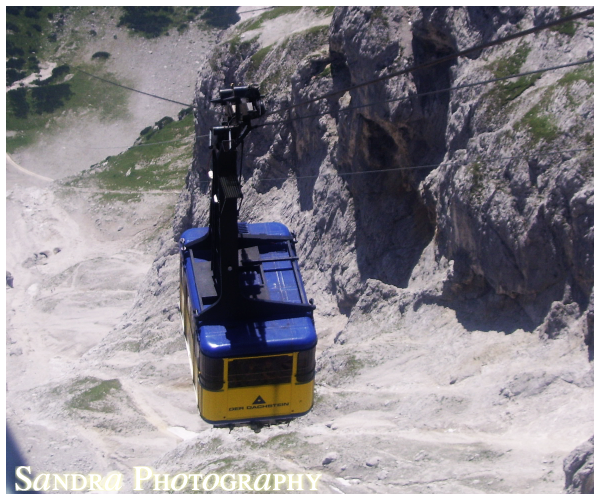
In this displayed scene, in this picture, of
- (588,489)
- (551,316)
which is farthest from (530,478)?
(551,316)

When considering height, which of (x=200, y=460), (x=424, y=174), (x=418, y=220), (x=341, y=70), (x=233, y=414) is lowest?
(x=200, y=460)

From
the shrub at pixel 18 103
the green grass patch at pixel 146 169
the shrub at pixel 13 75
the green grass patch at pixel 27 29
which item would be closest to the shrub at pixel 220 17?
the green grass patch at pixel 27 29

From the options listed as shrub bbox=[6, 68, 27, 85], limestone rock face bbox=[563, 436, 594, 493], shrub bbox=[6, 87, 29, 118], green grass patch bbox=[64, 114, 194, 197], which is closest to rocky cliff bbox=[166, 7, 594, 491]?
limestone rock face bbox=[563, 436, 594, 493]

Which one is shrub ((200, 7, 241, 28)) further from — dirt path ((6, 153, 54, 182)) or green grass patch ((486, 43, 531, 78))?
green grass patch ((486, 43, 531, 78))

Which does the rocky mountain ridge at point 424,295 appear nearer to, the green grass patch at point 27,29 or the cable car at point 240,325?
the cable car at point 240,325

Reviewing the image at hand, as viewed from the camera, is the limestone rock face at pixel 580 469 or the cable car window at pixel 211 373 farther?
the limestone rock face at pixel 580 469

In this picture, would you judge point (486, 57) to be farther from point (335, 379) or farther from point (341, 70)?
point (335, 379)
